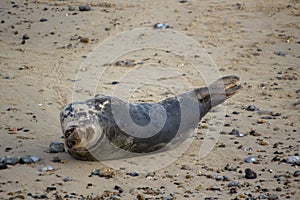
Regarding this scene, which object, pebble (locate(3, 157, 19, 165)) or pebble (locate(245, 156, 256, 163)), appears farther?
pebble (locate(245, 156, 256, 163))

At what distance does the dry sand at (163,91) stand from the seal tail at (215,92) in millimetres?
283

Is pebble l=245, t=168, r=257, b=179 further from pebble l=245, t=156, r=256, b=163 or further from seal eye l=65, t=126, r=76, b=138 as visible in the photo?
seal eye l=65, t=126, r=76, b=138

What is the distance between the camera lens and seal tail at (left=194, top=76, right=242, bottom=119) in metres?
5.91

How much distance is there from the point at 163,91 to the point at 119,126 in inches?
74.0

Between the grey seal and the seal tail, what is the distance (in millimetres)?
117

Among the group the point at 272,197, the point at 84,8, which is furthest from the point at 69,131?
the point at 84,8

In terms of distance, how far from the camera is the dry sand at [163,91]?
4871 millimetres

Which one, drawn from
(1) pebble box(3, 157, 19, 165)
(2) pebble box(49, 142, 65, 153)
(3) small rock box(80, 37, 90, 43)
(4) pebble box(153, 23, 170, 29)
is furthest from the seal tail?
(4) pebble box(153, 23, 170, 29)

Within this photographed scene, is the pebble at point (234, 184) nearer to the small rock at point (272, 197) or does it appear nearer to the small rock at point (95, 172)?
the small rock at point (272, 197)

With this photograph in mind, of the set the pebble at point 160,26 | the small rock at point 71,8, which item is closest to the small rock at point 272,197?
the pebble at point 160,26

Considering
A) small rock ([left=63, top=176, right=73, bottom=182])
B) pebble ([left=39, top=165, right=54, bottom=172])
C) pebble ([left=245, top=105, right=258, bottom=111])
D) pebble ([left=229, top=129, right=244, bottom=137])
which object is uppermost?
pebble ([left=245, top=105, right=258, bottom=111])

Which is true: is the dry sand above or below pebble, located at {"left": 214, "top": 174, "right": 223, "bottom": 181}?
above

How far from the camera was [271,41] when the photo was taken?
868 centimetres

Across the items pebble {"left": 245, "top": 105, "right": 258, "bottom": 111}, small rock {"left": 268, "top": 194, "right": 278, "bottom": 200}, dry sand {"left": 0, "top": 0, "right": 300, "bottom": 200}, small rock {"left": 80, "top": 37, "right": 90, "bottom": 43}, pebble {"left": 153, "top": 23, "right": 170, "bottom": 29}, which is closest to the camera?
small rock {"left": 268, "top": 194, "right": 278, "bottom": 200}
